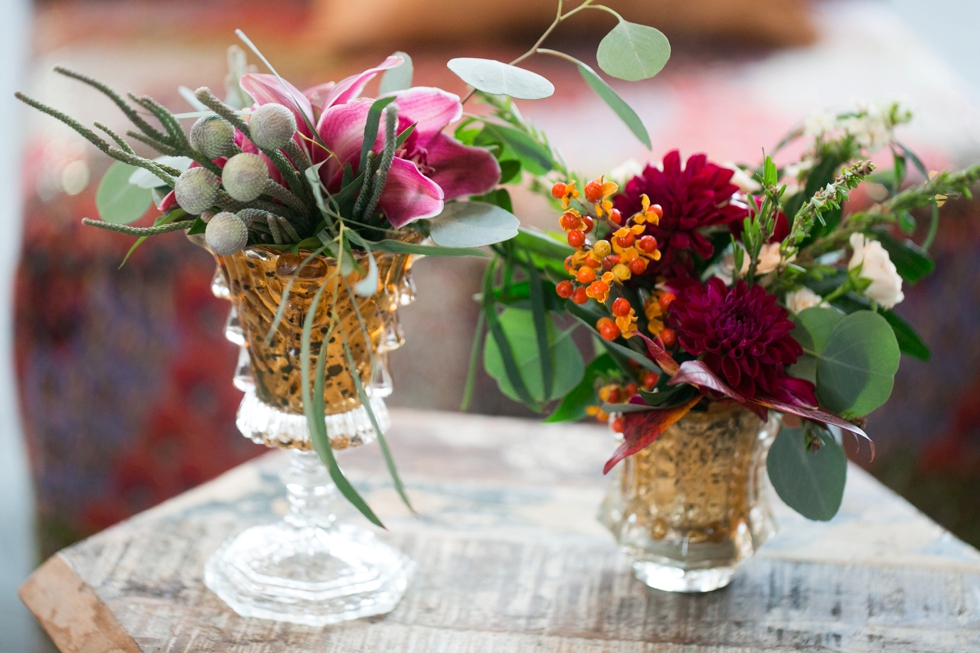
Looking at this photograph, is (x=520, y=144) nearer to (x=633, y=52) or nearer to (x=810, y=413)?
(x=633, y=52)

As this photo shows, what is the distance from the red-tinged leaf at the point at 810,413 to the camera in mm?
451

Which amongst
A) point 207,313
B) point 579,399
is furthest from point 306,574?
point 207,313

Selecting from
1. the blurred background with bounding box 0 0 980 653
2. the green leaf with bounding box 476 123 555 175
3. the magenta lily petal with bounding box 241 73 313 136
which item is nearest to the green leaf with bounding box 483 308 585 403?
the green leaf with bounding box 476 123 555 175

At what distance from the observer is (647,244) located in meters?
0.48

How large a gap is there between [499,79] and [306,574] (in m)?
0.35

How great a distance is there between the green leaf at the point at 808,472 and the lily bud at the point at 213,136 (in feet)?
1.19

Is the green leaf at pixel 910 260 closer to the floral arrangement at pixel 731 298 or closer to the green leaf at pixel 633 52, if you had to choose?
the floral arrangement at pixel 731 298

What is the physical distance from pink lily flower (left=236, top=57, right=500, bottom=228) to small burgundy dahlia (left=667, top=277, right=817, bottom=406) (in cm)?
15

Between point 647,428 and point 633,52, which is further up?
point 633,52

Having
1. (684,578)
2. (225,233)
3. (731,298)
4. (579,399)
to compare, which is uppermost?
(225,233)

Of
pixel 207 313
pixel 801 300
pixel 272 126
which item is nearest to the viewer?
pixel 272 126

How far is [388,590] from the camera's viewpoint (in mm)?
579

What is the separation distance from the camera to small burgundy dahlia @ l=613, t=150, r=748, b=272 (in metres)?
0.49

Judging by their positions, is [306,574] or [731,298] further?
[306,574]
